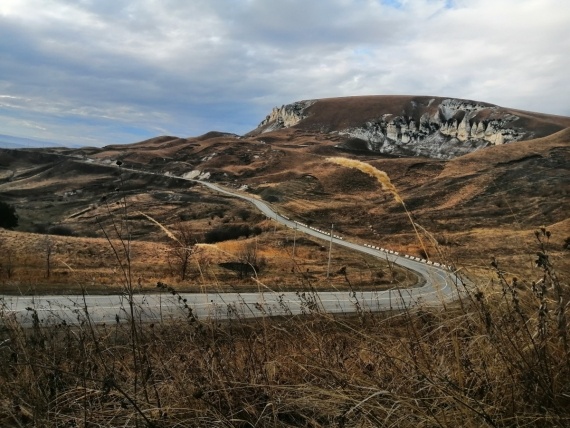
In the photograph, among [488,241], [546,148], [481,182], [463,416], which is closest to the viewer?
[463,416]

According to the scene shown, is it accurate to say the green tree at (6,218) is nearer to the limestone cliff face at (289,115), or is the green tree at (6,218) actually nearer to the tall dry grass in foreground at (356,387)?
the tall dry grass in foreground at (356,387)

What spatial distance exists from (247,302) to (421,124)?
13708 centimetres

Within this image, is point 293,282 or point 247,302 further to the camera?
point 293,282

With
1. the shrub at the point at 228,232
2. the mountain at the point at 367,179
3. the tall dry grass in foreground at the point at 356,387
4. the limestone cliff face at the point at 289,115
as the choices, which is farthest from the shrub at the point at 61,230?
the limestone cliff face at the point at 289,115

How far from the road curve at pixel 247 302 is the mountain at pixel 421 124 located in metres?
73.4

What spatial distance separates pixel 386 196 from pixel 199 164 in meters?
59.3

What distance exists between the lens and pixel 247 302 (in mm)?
14094

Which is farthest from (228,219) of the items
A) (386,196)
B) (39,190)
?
(39,190)

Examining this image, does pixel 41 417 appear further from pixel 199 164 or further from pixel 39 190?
pixel 199 164

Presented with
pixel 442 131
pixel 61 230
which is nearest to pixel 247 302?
pixel 61 230

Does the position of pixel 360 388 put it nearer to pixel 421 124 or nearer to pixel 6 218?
pixel 6 218

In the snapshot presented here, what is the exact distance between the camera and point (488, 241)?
40.8 metres

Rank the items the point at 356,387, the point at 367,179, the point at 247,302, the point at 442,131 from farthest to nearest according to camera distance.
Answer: the point at 442,131
the point at 367,179
the point at 247,302
the point at 356,387

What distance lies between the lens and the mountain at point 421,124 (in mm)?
121188
